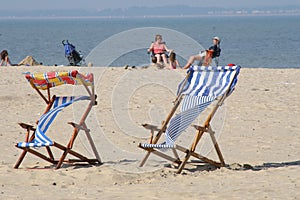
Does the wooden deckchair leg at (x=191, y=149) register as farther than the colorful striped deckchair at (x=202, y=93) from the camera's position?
No

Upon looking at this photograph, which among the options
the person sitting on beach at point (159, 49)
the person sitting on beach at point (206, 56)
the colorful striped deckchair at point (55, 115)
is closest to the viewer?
the colorful striped deckchair at point (55, 115)

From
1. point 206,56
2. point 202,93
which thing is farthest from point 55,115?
point 206,56

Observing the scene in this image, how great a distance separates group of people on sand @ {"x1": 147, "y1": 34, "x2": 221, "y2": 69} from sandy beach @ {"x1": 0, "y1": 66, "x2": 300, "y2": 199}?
92.3 inches

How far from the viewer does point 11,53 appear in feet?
128

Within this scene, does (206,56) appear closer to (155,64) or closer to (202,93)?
(155,64)

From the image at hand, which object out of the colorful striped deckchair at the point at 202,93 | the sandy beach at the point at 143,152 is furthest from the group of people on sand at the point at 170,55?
the colorful striped deckchair at the point at 202,93

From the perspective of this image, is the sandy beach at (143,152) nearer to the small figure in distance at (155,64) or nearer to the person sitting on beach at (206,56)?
the person sitting on beach at (206,56)

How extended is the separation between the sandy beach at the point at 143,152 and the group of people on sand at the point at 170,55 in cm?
234

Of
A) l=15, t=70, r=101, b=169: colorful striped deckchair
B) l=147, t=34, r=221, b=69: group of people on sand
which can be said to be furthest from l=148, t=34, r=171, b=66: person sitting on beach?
l=15, t=70, r=101, b=169: colorful striped deckchair

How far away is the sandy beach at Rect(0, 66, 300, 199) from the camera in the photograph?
6.44 metres

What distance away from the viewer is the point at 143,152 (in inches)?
330

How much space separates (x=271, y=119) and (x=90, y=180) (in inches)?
160

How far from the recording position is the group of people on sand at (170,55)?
16.8 meters

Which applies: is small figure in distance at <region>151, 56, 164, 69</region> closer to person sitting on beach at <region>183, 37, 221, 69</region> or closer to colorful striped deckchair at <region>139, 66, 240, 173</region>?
person sitting on beach at <region>183, 37, 221, 69</region>
